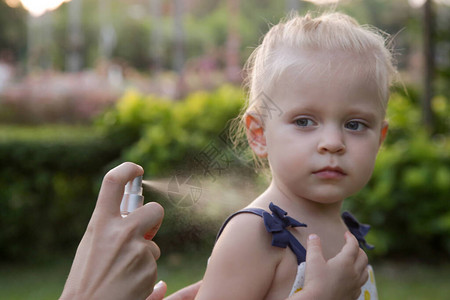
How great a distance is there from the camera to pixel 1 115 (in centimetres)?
1315

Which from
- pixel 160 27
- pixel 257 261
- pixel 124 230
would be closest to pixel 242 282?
pixel 257 261

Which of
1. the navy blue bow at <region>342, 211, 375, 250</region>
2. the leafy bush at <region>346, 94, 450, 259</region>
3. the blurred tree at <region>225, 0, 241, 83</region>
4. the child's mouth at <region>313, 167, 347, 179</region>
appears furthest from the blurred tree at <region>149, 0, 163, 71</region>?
the child's mouth at <region>313, 167, 347, 179</region>

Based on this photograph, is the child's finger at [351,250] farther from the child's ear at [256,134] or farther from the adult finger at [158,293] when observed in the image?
the adult finger at [158,293]

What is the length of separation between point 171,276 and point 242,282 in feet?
9.41

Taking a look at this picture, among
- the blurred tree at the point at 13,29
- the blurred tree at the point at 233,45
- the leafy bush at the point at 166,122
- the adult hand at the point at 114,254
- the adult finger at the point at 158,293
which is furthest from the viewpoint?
the blurred tree at the point at 13,29

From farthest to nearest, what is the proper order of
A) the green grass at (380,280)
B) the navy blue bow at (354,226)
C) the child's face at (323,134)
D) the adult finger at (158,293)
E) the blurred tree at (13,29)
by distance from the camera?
the blurred tree at (13,29)
the green grass at (380,280)
the navy blue bow at (354,226)
the adult finger at (158,293)
the child's face at (323,134)

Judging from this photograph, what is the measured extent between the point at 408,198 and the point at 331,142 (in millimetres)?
4736

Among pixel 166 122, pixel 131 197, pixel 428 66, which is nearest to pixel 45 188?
pixel 166 122

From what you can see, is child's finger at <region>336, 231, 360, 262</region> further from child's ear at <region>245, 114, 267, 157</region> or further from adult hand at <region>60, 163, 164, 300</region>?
adult hand at <region>60, 163, 164, 300</region>

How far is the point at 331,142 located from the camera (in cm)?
136

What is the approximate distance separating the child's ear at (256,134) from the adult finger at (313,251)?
1.01 feet

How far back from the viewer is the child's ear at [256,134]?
1552 millimetres

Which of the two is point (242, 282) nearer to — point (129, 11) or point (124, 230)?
point (124, 230)

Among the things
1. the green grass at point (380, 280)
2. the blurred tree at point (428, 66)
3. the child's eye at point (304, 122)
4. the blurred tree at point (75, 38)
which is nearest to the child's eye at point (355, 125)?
the child's eye at point (304, 122)
